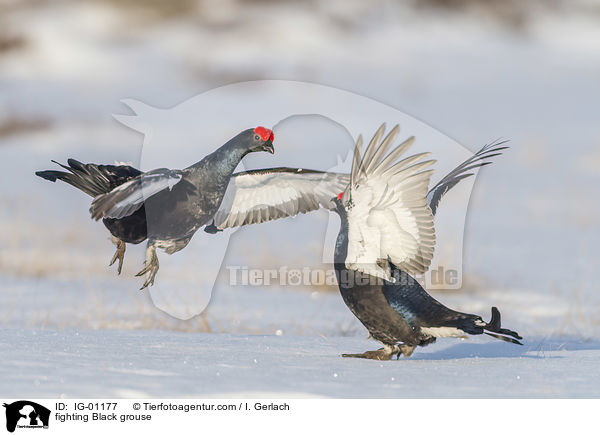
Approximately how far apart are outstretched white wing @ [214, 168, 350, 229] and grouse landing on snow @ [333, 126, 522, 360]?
3.00 feet

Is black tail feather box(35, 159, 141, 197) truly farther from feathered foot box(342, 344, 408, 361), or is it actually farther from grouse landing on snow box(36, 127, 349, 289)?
feathered foot box(342, 344, 408, 361)

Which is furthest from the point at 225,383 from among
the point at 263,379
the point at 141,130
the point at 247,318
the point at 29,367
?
the point at 247,318

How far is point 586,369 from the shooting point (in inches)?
178

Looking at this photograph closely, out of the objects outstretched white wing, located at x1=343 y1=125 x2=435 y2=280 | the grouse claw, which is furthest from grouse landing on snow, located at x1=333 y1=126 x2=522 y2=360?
the grouse claw

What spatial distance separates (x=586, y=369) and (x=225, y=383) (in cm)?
215

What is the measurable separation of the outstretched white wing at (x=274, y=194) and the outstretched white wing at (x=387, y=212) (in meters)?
0.93

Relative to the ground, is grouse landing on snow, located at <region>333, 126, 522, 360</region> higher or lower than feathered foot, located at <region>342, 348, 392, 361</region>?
higher

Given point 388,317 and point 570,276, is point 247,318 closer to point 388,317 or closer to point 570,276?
point 388,317

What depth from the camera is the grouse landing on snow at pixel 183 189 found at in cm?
466

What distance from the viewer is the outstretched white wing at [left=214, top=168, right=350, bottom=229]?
5.22m

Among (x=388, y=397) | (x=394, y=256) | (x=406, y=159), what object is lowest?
(x=388, y=397)

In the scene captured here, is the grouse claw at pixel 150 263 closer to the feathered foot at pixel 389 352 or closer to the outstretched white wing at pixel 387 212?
the outstretched white wing at pixel 387 212

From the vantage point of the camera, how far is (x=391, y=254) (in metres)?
4.39
